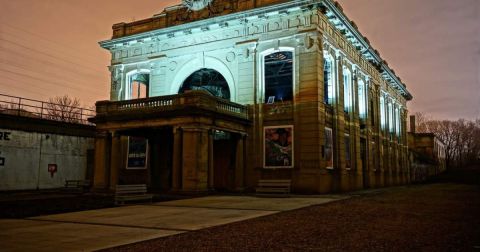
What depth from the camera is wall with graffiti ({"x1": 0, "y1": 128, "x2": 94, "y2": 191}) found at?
2830cm

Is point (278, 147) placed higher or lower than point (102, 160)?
higher

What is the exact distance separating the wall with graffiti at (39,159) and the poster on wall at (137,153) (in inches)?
211

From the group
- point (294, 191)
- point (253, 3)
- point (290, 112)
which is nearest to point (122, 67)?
point (253, 3)

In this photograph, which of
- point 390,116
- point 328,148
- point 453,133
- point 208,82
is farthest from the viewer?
point 453,133

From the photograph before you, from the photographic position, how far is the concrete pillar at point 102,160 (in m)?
25.9

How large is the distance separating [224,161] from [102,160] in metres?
8.02

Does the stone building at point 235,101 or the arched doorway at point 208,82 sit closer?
the stone building at point 235,101

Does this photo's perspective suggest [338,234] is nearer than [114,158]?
Yes

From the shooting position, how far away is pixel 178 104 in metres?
23.5

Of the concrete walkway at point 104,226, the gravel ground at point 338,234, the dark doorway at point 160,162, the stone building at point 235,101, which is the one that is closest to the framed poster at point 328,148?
the stone building at point 235,101

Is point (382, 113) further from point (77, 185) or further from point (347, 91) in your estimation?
point (77, 185)

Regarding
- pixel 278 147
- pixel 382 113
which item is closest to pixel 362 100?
pixel 382 113

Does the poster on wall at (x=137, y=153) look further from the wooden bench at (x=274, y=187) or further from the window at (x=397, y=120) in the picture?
the window at (x=397, y=120)

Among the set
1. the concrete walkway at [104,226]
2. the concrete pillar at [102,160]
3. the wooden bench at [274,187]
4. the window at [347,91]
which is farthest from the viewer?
the window at [347,91]
